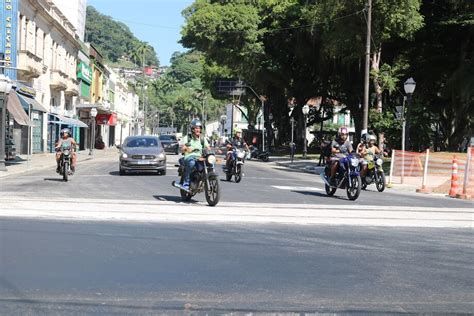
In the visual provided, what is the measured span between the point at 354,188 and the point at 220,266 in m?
8.41

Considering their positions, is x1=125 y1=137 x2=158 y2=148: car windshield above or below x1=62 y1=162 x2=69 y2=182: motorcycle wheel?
above

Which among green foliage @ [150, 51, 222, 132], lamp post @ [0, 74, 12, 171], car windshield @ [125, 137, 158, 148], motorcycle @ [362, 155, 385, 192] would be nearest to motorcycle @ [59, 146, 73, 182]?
car windshield @ [125, 137, 158, 148]

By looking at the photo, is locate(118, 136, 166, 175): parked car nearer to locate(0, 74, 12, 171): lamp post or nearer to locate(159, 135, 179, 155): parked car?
locate(0, 74, 12, 171): lamp post

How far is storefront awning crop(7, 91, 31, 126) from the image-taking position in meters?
23.9

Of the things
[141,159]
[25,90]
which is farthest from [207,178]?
[25,90]

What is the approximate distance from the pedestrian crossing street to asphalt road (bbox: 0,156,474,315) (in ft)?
0.41

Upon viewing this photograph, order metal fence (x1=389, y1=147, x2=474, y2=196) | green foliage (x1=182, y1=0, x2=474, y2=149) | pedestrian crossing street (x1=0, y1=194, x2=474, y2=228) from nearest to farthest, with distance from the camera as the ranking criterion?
1. pedestrian crossing street (x1=0, y1=194, x2=474, y2=228)
2. metal fence (x1=389, y1=147, x2=474, y2=196)
3. green foliage (x1=182, y1=0, x2=474, y2=149)

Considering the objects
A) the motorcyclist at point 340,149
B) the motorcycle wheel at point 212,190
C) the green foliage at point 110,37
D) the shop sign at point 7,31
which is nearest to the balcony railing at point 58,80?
the shop sign at point 7,31

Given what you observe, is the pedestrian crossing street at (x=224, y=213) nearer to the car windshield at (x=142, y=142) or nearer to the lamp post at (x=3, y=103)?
the lamp post at (x=3, y=103)

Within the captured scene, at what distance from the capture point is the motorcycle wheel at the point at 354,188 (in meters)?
14.6

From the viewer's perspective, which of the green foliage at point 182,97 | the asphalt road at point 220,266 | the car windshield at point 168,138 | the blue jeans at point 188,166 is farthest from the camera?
the green foliage at point 182,97

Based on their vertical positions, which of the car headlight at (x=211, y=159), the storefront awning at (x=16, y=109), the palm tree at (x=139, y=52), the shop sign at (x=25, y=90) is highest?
the palm tree at (x=139, y=52)

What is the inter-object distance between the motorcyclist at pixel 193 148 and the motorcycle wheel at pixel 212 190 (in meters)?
0.52

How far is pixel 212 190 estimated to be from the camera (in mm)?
12188
